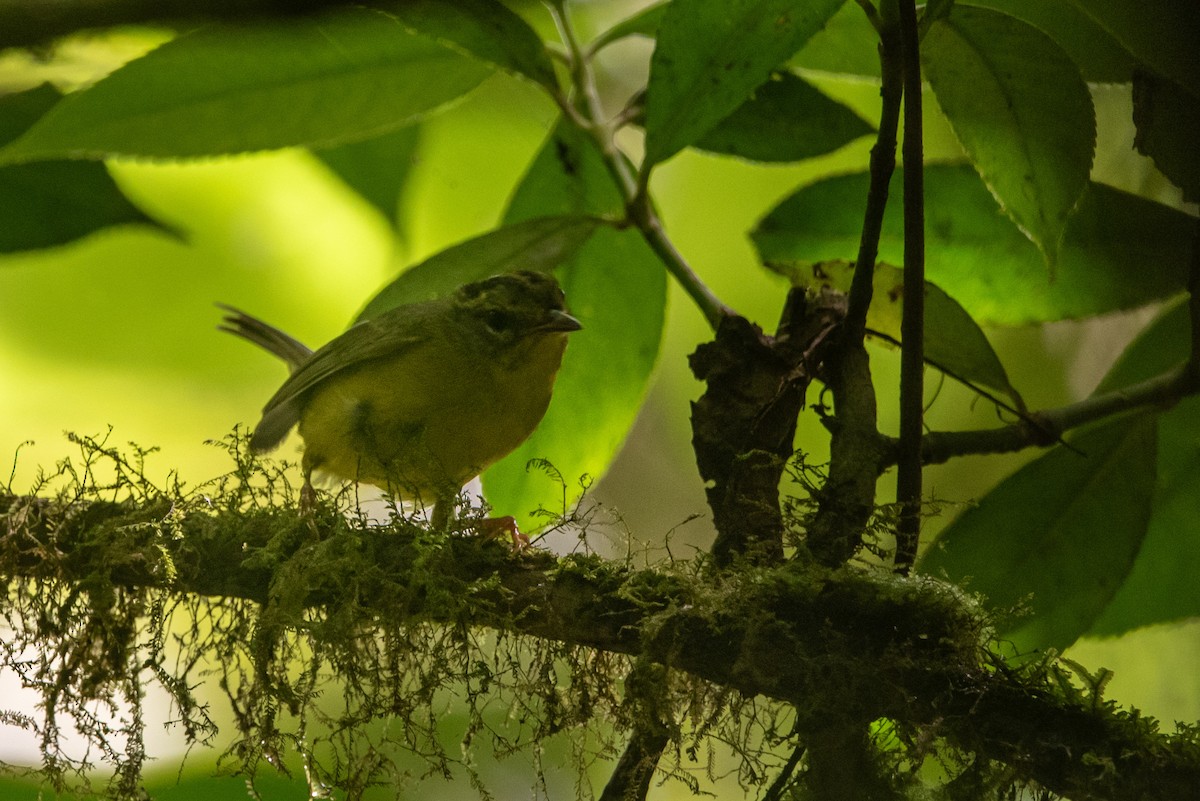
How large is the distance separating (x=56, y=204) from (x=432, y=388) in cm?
103

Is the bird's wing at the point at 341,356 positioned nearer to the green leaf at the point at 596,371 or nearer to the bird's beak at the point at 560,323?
the bird's beak at the point at 560,323

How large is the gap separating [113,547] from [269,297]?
2.14 m

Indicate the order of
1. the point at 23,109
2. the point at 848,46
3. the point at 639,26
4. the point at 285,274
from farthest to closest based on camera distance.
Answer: the point at 285,274
the point at 23,109
the point at 639,26
the point at 848,46

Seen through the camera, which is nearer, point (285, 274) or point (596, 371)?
point (596, 371)

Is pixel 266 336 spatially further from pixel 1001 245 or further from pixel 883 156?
pixel 883 156

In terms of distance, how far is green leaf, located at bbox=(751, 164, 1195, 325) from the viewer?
87.0 inches

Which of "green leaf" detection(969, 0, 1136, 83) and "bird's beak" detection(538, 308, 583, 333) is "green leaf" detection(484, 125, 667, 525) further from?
"green leaf" detection(969, 0, 1136, 83)

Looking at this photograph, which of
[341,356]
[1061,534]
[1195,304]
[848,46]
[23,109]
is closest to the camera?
[1195,304]

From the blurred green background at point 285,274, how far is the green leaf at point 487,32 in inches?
38.1

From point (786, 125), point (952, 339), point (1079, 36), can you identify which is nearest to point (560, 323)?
point (786, 125)

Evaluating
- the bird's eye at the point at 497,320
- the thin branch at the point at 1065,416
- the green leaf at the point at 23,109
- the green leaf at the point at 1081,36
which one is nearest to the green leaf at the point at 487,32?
the bird's eye at the point at 497,320

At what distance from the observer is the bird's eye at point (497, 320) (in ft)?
9.59

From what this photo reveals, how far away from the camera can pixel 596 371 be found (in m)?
2.60

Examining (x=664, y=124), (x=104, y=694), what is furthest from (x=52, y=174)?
(x=664, y=124)
